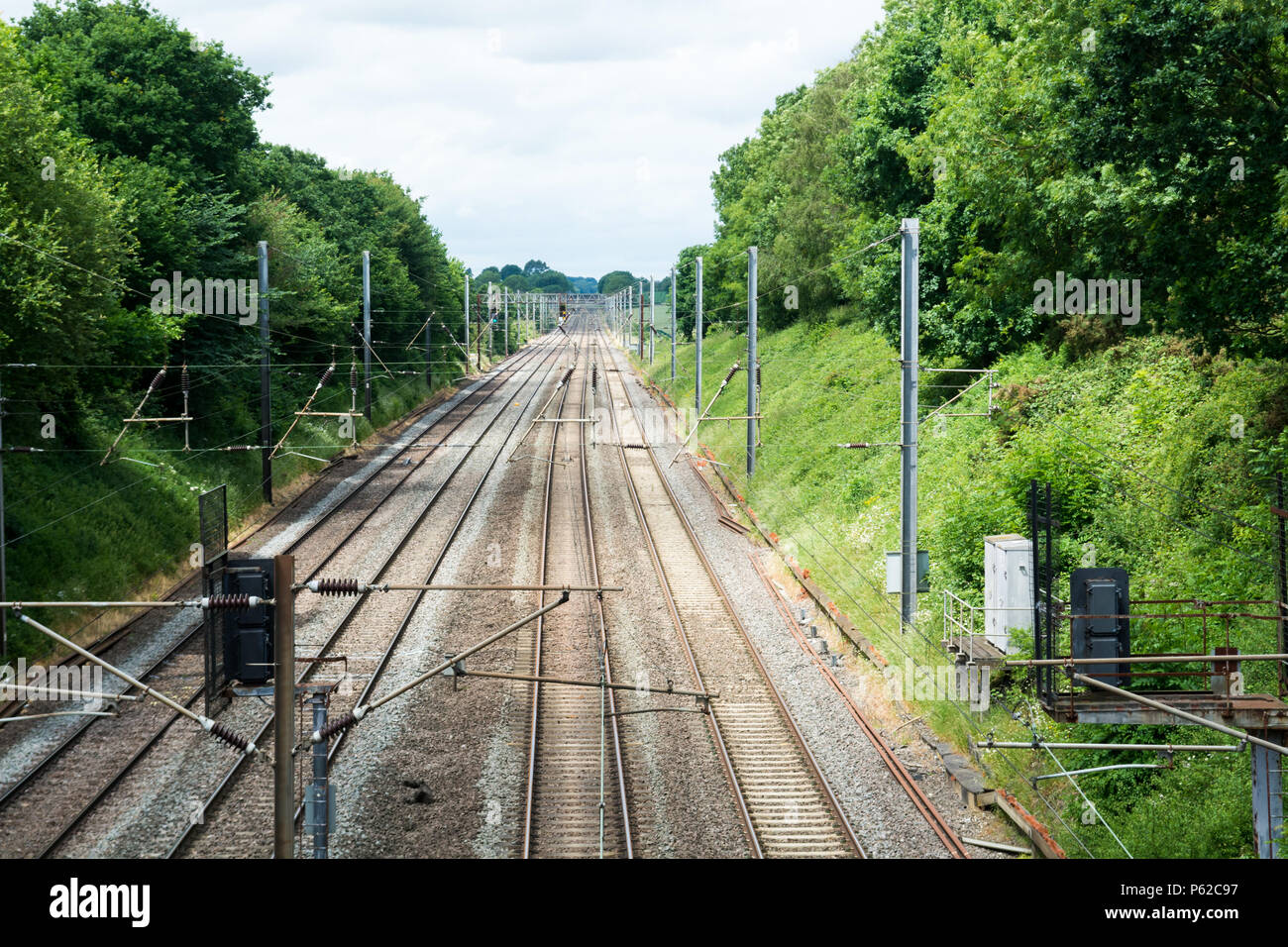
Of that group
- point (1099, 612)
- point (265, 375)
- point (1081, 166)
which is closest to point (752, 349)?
point (265, 375)

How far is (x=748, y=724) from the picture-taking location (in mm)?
16969

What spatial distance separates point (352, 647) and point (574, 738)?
592cm

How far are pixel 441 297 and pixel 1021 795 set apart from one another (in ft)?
207

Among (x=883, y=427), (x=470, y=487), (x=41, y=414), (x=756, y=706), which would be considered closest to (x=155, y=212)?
(x=41, y=414)

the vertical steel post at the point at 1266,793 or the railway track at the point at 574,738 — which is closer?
the vertical steel post at the point at 1266,793

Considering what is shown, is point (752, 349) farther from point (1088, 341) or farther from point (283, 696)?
point (283, 696)

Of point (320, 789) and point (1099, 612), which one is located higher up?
point (1099, 612)

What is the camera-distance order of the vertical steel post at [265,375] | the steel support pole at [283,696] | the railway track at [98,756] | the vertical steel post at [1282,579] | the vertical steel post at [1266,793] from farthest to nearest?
the vertical steel post at [265,375] < the railway track at [98,756] < the vertical steel post at [1282,579] < the vertical steel post at [1266,793] < the steel support pole at [283,696]

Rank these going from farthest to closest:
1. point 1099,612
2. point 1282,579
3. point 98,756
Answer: point 98,756 < point 1099,612 < point 1282,579

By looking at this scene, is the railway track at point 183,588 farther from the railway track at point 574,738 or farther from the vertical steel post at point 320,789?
the vertical steel post at point 320,789

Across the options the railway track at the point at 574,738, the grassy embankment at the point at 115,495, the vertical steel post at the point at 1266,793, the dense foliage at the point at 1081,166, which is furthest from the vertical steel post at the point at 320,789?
the dense foliage at the point at 1081,166

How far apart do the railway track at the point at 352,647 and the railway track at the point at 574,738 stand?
2.71 m

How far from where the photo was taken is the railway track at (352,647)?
43.6 feet
